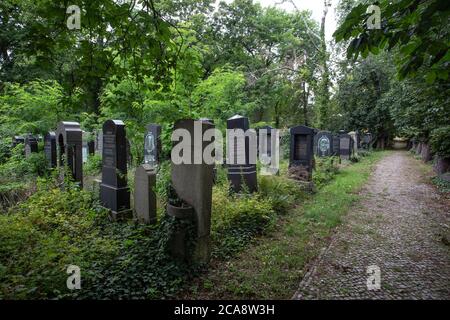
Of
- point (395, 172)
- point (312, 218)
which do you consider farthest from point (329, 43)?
point (312, 218)

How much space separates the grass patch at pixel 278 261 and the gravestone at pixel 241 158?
1.35 metres

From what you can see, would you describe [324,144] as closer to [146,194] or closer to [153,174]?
[153,174]

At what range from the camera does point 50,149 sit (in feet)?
32.9

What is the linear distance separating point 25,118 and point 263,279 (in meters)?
12.6

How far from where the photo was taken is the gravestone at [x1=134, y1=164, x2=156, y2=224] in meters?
5.73

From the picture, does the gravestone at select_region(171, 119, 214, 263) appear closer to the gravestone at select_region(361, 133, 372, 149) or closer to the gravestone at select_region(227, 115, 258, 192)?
the gravestone at select_region(227, 115, 258, 192)

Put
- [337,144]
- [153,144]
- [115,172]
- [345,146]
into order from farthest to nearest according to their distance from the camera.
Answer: [345,146]
[337,144]
[153,144]
[115,172]

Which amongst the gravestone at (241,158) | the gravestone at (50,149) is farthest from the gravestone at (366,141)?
the gravestone at (50,149)

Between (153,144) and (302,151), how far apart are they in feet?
18.7

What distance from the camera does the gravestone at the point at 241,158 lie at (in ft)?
24.8

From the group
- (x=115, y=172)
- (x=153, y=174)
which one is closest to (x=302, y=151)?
(x=153, y=174)

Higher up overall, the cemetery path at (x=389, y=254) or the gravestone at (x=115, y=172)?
the gravestone at (x=115, y=172)

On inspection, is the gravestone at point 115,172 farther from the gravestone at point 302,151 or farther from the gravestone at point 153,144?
the gravestone at point 302,151

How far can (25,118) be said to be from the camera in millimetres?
12312
